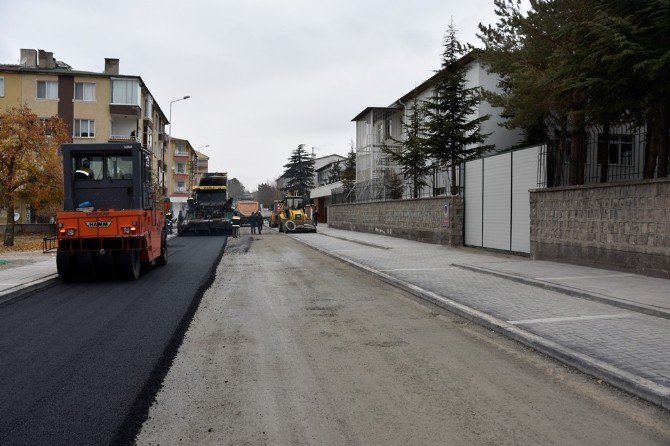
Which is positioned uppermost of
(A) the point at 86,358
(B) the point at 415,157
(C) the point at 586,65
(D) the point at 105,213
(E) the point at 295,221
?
(C) the point at 586,65

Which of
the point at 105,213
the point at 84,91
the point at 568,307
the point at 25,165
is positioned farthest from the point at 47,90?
the point at 568,307

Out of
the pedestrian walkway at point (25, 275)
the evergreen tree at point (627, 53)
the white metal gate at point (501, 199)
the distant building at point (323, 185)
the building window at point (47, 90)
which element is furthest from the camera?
the distant building at point (323, 185)

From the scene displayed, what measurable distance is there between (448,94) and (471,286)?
14.4 metres

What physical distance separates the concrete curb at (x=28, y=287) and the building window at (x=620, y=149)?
14106 mm

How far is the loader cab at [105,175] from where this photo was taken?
13195mm

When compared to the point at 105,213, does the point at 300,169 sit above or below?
above

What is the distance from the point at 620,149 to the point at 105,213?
1330 cm

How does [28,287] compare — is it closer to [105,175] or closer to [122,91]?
[105,175]

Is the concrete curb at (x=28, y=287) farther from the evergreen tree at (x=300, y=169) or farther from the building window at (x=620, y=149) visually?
the evergreen tree at (x=300, y=169)

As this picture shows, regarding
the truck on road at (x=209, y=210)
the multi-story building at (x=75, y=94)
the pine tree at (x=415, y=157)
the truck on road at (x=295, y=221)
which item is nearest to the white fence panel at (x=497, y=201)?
the pine tree at (x=415, y=157)

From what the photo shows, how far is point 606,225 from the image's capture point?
12.2m

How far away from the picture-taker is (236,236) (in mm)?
32406

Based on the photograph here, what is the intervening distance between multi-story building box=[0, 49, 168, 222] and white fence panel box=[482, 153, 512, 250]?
2929 cm

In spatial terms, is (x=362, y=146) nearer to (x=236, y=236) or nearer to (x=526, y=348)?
(x=236, y=236)
